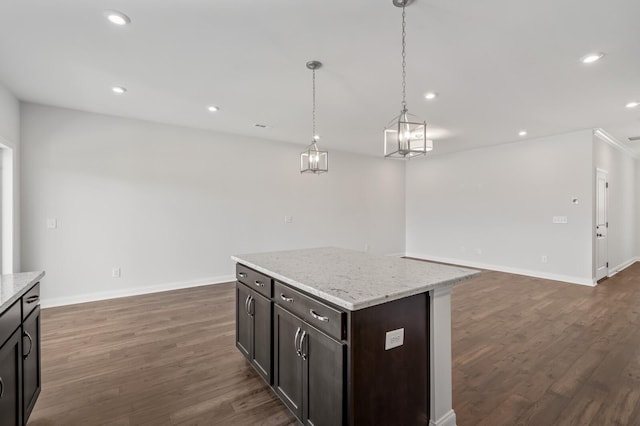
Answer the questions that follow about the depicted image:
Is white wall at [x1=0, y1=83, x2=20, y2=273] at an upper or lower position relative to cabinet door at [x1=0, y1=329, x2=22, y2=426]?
upper

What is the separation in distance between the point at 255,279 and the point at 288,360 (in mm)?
680

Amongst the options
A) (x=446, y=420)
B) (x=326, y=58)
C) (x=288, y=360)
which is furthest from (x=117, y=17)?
(x=446, y=420)

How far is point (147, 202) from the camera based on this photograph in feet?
15.3

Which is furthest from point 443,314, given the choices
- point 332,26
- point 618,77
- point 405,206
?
point 405,206

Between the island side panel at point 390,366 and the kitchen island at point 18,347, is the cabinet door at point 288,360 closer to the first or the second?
the island side panel at point 390,366

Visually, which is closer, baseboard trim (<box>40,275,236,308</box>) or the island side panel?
the island side panel

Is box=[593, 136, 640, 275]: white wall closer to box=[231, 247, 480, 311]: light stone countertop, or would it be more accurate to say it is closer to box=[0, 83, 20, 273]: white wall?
box=[231, 247, 480, 311]: light stone countertop

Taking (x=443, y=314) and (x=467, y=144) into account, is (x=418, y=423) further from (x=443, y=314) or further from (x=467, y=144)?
(x=467, y=144)

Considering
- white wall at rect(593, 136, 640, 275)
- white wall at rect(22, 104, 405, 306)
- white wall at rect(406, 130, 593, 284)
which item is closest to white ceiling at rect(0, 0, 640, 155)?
white wall at rect(22, 104, 405, 306)

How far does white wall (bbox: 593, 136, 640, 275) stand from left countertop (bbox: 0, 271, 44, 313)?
24.0 ft

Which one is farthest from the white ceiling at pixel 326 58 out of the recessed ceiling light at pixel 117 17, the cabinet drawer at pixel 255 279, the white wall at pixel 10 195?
the cabinet drawer at pixel 255 279

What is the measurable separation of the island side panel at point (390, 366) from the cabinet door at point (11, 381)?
163cm

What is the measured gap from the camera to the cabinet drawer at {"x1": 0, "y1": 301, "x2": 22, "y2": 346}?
1.41 metres

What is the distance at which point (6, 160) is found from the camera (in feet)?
11.7
